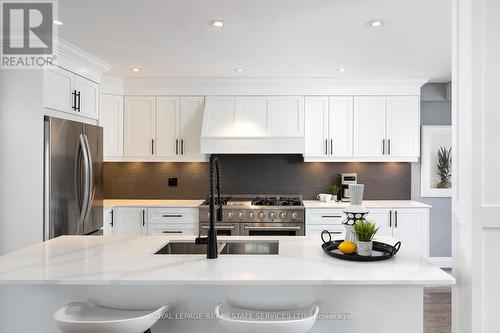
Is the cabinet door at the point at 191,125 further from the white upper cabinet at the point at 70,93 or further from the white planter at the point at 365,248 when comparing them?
the white planter at the point at 365,248

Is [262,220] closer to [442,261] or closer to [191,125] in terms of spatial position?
[191,125]

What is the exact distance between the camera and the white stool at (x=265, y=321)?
4.79 ft

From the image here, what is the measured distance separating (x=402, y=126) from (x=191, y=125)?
106 inches

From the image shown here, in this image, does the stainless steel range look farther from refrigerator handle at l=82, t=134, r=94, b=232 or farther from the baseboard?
the baseboard

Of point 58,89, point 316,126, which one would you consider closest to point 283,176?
point 316,126

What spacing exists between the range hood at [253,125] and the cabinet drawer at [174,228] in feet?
3.06

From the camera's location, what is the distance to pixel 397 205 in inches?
172

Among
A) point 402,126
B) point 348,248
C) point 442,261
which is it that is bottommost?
point 442,261

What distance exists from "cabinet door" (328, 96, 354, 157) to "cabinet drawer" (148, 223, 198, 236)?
2007mm

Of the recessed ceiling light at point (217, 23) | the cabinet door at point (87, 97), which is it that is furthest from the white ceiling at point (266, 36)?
the cabinet door at point (87, 97)

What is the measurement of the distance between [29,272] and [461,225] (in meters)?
2.15

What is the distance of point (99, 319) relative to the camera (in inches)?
64.5

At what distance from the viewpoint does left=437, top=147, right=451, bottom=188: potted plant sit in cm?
486

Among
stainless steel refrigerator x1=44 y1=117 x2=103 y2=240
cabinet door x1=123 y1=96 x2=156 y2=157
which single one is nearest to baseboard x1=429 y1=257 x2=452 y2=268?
cabinet door x1=123 y1=96 x2=156 y2=157
